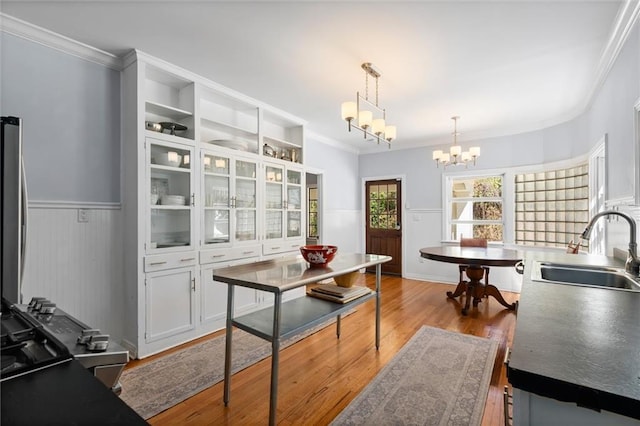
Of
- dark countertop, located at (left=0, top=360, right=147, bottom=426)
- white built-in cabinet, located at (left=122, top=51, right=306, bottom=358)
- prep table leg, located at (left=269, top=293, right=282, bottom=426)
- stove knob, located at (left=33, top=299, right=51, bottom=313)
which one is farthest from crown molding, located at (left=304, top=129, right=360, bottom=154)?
dark countertop, located at (left=0, top=360, right=147, bottom=426)

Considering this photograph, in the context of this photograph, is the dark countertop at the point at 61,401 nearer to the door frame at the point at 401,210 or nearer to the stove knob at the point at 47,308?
the stove knob at the point at 47,308

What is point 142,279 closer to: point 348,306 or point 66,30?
point 348,306

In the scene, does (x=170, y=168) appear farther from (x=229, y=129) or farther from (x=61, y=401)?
(x=61, y=401)

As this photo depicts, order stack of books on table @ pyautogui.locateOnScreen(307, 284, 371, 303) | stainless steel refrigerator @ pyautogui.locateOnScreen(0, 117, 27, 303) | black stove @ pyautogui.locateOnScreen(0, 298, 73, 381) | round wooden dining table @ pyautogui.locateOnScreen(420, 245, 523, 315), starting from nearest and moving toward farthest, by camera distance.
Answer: black stove @ pyautogui.locateOnScreen(0, 298, 73, 381), stainless steel refrigerator @ pyautogui.locateOnScreen(0, 117, 27, 303), stack of books on table @ pyautogui.locateOnScreen(307, 284, 371, 303), round wooden dining table @ pyautogui.locateOnScreen(420, 245, 523, 315)

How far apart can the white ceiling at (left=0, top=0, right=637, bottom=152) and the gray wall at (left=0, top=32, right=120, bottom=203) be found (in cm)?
25

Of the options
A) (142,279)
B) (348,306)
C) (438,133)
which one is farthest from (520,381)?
(438,133)

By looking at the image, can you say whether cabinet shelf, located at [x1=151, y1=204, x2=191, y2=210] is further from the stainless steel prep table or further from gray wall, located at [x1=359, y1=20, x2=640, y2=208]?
gray wall, located at [x1=359, y1=20, x2=640, y2=208]

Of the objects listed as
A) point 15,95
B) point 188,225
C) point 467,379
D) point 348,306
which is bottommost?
point 467,379

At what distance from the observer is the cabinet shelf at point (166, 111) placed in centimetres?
283

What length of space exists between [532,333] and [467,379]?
178cm

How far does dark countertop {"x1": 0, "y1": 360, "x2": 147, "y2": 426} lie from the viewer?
484 millimetres

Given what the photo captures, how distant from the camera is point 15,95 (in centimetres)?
222

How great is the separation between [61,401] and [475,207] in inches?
226

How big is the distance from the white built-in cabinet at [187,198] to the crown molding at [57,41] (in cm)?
15
